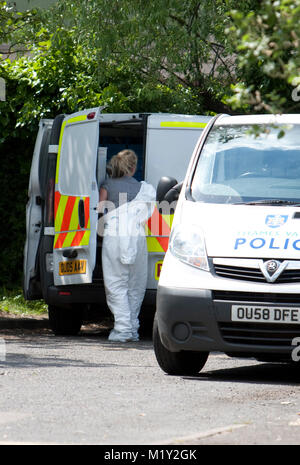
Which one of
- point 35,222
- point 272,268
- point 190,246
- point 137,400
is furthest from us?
point 35,222

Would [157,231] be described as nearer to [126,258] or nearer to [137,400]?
[126,258]

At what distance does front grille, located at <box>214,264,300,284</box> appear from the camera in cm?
742

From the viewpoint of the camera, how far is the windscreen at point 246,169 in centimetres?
806

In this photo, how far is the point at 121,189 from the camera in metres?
11.3

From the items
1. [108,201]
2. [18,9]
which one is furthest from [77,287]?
[18,9]

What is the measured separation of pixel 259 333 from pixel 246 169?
4.55ft

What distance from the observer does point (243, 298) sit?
24.5 feet

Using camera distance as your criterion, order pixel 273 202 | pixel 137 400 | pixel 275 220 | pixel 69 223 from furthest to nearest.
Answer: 1. pixel 69 223
2. pixel 273 202
3. pixel 275 220
4. pixel 137 400

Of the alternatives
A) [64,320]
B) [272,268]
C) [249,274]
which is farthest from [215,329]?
[64,320]

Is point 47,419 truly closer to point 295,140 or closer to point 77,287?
point 295,140

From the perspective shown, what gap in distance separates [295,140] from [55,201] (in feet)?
13.3

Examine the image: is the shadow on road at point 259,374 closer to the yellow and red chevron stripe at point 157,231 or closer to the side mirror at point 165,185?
the side mirror at point 165,185

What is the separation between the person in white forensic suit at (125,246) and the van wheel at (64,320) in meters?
0.96

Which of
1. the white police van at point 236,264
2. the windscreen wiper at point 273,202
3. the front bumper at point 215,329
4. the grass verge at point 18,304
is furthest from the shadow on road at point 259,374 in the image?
the grass verge at point 18,304
